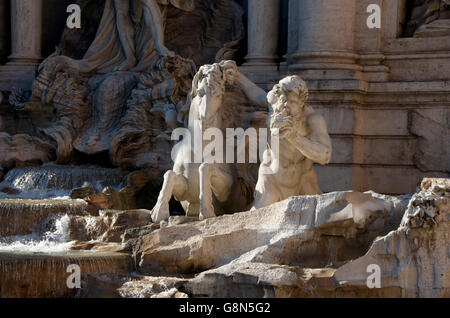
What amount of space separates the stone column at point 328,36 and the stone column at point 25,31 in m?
4.92

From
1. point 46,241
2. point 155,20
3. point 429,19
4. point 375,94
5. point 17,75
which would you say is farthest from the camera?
point 17,75

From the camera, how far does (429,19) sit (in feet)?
50.1

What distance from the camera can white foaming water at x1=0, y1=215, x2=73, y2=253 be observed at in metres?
11.6

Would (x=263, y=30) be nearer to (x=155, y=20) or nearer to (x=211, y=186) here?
(x=155, y=20)

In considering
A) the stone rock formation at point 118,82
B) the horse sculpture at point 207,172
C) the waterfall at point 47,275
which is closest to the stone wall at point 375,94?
the stone rock formation at point 118,82

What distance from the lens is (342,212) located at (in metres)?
9.66

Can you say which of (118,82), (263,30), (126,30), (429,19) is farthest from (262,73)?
(429,19)

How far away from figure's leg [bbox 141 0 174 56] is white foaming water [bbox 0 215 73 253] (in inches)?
189

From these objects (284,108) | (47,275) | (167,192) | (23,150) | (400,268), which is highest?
(284,108)

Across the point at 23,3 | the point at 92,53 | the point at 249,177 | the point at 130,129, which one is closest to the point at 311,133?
the point at 249,177

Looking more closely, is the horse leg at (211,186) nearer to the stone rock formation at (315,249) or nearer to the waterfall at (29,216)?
the stone rock formation at (315,249)

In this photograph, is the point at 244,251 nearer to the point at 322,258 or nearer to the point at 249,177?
the point at 322,258

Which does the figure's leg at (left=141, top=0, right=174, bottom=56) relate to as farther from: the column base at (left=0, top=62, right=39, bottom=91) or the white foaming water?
the white foaming water

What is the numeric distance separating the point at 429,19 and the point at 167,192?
19.6ft
